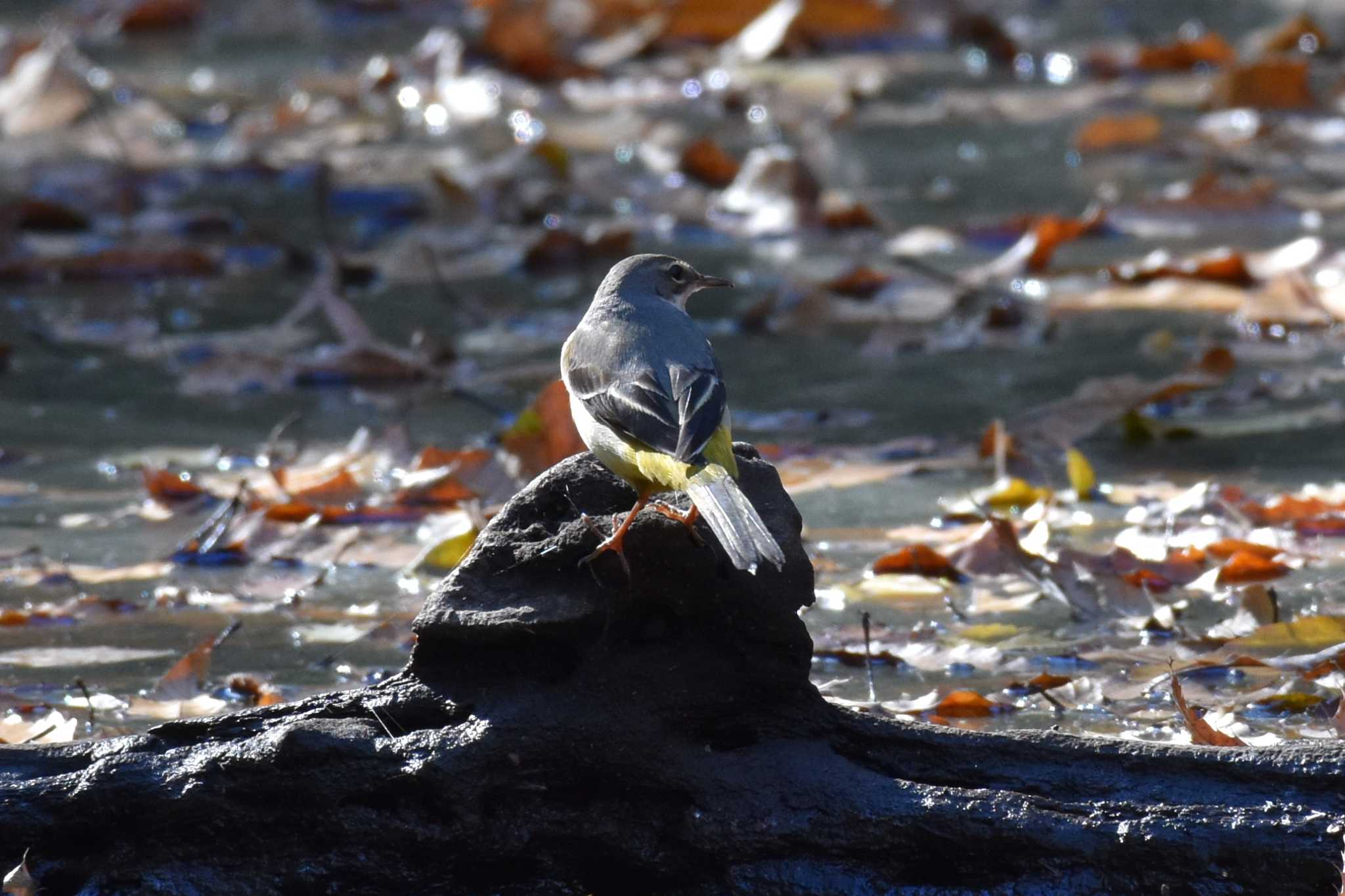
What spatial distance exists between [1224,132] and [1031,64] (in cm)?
215

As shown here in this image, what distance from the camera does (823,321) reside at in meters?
7.18

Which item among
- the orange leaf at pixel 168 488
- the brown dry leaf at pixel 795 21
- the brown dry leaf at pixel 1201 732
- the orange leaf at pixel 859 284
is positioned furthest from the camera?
the brown dry leaf at pixel 795 21

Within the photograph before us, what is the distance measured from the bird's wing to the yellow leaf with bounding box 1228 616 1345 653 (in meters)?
1.27

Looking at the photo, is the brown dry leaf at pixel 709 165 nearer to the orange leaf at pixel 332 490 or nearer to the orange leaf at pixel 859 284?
the orange leaf at pixel 859 284

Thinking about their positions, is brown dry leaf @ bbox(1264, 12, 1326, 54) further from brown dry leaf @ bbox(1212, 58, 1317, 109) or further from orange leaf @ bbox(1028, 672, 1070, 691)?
orange leaf @ bbox(1028, 672, 1070, 691)

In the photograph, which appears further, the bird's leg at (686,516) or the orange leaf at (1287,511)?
the orange leaf at (1287,511)

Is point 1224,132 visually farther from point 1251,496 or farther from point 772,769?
point 772,769

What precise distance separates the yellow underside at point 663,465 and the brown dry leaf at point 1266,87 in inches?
287

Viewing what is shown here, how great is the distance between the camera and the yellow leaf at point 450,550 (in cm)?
461

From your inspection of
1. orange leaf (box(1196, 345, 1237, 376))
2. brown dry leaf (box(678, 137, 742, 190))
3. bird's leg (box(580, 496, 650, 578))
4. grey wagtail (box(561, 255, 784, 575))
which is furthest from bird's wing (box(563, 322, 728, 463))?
brown dry leaf (box(678, 137, 742, 190))

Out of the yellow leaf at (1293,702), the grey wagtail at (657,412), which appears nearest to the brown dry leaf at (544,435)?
the grey wagtail at (657,412)

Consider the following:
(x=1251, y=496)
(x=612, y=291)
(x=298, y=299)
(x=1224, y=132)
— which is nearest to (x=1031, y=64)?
(x=1224, y=132)

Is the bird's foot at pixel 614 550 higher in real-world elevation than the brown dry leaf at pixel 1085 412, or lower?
higher

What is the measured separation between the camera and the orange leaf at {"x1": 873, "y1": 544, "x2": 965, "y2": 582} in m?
4.58
